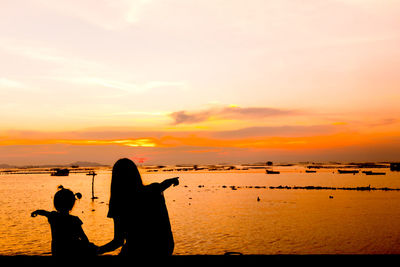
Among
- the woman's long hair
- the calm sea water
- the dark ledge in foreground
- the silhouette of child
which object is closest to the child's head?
the silhouette of child

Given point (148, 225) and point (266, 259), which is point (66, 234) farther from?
point (266, 259)

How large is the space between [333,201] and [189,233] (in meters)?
37.1

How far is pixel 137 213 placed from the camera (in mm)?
4184

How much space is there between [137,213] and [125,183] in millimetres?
370

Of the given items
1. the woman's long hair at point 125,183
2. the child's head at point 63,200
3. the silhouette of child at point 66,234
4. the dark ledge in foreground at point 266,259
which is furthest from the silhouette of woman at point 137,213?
the dark ledge in foreground at point 266,259

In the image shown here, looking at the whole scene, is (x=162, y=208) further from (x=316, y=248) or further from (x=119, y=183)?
(x=316, y=248)

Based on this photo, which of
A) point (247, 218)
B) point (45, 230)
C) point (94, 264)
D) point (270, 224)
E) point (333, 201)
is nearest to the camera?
point (94, 264)

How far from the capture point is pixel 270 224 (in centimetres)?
4191

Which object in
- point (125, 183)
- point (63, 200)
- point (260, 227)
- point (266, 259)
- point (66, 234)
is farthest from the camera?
point (260, 227)

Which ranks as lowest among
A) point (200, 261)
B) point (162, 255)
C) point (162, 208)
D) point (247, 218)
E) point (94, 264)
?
point (247, 218)

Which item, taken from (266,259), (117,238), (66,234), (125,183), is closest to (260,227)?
(266,259)

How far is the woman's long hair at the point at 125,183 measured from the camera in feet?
13.4

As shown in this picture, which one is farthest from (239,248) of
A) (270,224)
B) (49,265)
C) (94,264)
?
(94,264)

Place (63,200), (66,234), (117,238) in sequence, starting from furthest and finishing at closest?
(63,200)
(66,234)
(117,238)
